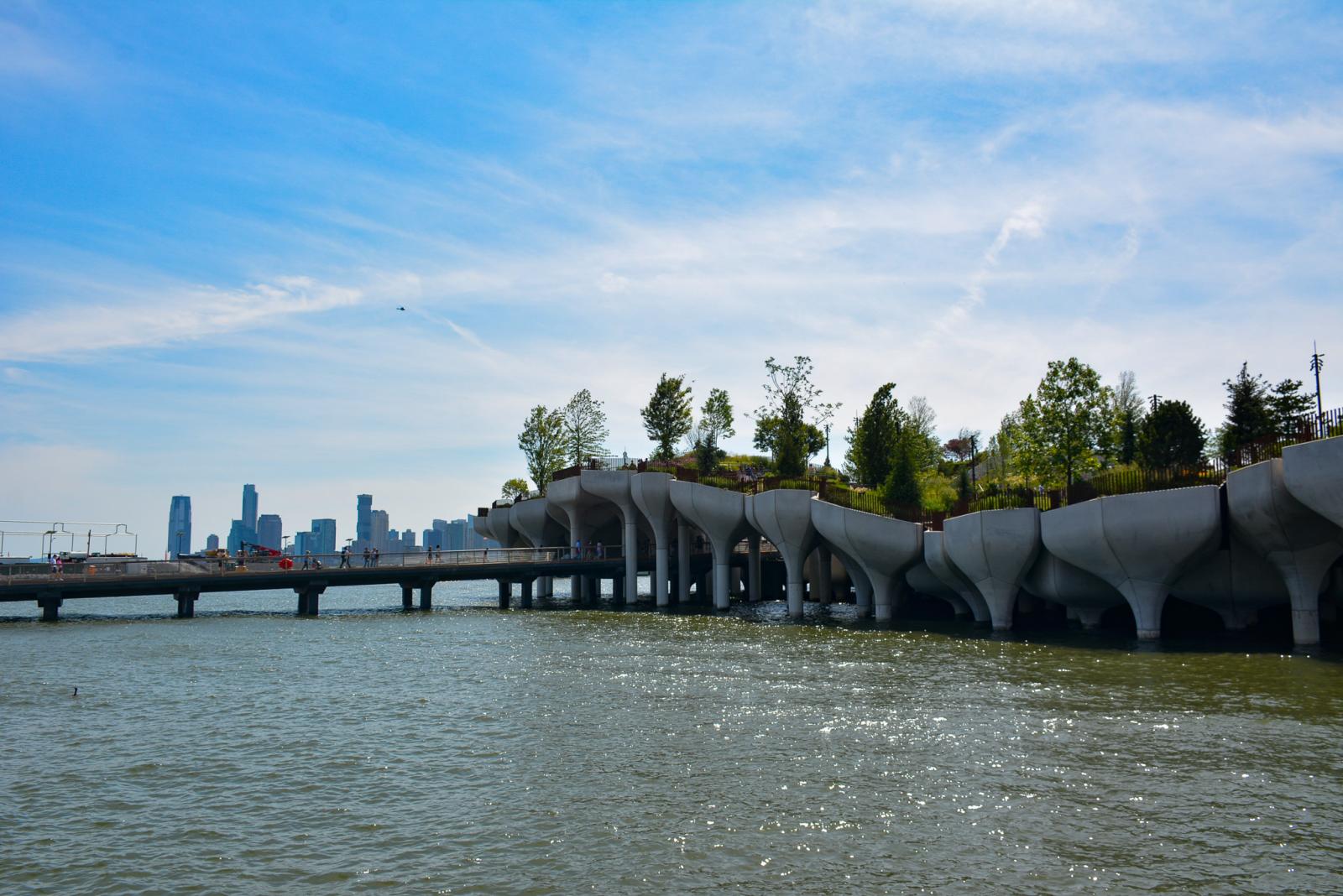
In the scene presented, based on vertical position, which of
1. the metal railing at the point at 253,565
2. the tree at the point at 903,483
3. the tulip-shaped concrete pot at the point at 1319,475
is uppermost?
the tree at the point at 903,483

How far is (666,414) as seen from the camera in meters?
85.6

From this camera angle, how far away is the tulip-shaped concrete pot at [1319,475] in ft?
85.8

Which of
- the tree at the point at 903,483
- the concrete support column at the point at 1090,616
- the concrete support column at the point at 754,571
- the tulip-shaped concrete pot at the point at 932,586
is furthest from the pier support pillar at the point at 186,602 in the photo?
the concrete support column at the point at 1090,616

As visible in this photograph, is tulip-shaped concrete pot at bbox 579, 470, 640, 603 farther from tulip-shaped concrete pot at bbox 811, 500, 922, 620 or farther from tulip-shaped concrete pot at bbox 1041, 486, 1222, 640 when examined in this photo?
tulip-shaped concrete pot at bbox 1041, 486, 1222, 640

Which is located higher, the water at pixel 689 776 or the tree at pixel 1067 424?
the tree at pixel 1067 424

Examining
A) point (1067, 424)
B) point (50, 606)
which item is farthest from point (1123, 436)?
point (50, 606)

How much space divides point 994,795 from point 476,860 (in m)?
8.53

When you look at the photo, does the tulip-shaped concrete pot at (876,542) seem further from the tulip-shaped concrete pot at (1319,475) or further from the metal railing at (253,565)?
the metal railing at (253,565)

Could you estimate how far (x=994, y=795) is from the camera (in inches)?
609

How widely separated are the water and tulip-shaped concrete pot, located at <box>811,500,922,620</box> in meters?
10.2

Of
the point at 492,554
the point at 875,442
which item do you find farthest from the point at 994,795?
the point at 492,554

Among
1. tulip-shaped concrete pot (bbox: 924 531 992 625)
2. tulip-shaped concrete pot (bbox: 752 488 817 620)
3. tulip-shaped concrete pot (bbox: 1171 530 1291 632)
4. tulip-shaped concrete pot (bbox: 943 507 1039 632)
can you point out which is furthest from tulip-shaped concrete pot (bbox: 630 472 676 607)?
tulip-shaped concrete pot (bbox: 1171 530 1291 632)

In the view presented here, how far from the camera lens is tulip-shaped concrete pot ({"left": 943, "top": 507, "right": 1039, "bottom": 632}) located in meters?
36.7

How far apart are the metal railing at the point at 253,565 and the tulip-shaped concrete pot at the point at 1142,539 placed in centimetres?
3436
